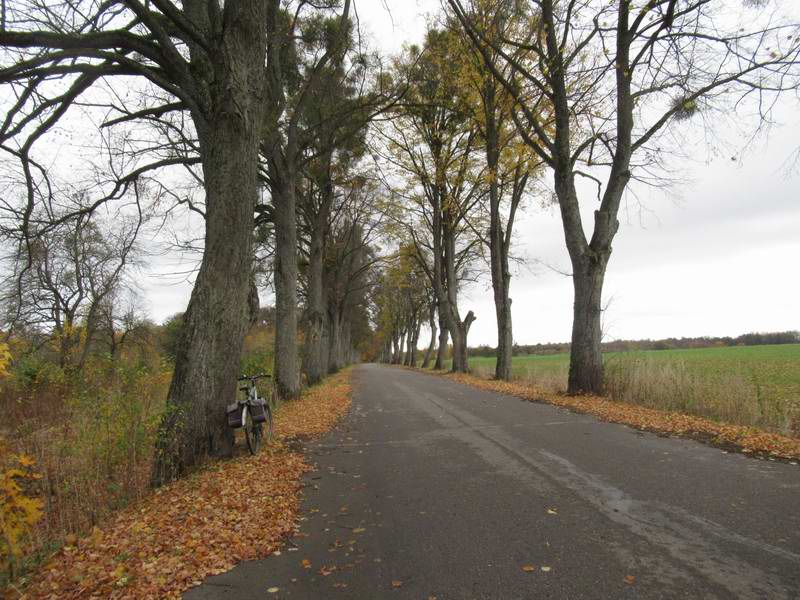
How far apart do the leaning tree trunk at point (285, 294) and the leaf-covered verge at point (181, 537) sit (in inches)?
291

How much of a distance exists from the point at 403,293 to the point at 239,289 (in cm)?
3689

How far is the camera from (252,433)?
7156mm

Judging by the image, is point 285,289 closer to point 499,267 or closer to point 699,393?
point 499,267

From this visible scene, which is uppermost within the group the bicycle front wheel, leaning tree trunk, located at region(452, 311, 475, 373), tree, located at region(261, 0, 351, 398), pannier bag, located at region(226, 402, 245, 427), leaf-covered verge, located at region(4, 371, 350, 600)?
tree, located at region(261, 0, 351, 398)

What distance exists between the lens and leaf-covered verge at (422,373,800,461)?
6.05 m

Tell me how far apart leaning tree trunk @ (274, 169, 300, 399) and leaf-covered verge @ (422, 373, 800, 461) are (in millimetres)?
6640

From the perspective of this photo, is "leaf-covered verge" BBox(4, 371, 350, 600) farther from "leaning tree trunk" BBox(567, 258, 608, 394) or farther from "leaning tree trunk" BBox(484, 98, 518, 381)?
"leaning tree trunk" BBox(484, 98, 518, 381)

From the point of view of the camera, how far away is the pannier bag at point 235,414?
656 centimetres

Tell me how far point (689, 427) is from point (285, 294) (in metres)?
10.2

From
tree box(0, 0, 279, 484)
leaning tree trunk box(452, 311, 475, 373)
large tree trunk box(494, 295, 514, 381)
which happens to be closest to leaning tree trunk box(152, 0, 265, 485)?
tree box(0, 0, 279, 484)

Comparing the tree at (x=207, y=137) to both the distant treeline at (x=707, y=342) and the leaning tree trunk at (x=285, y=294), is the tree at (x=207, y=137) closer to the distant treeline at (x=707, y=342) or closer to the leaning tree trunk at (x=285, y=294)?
the leaning tree trunk at (x=285, y=294)

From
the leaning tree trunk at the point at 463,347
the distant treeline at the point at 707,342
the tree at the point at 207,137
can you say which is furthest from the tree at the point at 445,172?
the distant treeline at the point at 707,342

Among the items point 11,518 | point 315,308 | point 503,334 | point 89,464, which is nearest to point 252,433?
point 89,464

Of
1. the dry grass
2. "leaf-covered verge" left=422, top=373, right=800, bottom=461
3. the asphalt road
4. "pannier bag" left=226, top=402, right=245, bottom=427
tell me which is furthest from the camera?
the dry grass
